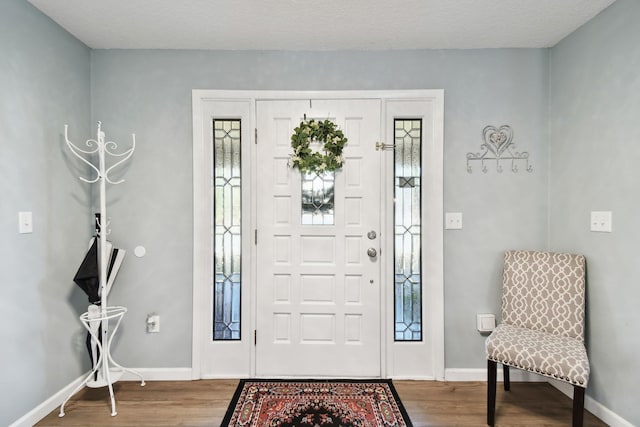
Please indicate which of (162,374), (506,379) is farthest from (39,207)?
(506,379)

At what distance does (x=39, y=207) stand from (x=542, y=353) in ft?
10.1

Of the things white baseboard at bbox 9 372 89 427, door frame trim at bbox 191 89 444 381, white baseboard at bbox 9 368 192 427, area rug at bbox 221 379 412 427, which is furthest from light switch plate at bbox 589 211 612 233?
white baseboard at bbox 9 372 89 427

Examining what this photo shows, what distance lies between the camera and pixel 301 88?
8.50ft

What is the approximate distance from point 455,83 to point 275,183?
1.55 m

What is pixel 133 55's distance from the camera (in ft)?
8.46

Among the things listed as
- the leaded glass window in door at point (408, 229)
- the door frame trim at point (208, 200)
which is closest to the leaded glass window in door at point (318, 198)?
the leaded glass window in door at point (408, 229)

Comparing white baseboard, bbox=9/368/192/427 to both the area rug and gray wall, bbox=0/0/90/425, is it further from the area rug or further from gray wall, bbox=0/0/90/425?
the area rug

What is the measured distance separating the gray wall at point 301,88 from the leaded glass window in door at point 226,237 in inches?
7.9

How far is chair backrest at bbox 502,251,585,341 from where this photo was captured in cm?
216

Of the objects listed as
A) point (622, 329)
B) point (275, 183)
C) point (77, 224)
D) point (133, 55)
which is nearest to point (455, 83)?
point (275, 183)

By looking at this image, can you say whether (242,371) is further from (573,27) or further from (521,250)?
(573,27)

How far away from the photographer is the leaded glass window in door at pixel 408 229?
8.57 feet

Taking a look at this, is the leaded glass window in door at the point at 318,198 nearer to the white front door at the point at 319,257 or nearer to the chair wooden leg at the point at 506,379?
the white front door at the point at 319,257

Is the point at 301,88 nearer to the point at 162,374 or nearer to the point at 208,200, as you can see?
the point at 208,200
